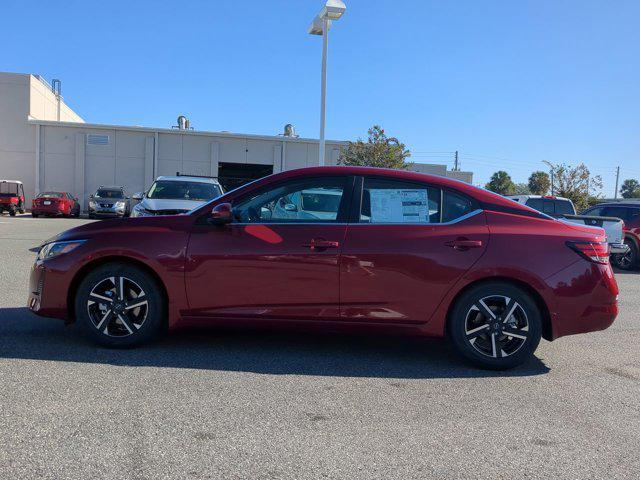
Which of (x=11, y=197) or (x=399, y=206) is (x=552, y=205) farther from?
(x=11, y=197)

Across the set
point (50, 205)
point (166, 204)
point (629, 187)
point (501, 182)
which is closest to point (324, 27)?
point (166, 204)

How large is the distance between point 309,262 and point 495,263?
1545 millimetres

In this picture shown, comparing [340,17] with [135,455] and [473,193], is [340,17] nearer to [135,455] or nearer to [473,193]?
[473,193]

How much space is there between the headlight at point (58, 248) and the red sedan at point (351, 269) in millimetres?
12

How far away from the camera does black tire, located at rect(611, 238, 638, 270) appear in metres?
13.8

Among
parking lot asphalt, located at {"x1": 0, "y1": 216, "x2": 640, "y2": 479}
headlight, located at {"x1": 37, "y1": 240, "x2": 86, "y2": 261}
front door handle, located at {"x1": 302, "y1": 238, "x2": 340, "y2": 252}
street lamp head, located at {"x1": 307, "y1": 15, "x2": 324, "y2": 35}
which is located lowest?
parking lot asphalt, located at {"x1": 0, "y1": 216, "x2": 640, "y2": 479}

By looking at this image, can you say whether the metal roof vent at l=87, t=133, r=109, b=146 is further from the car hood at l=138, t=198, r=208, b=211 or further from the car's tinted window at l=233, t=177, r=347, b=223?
the car's tinted window at l=233, t=177, r=347, b=223

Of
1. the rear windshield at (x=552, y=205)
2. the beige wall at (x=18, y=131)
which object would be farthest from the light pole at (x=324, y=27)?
the beige wall at (x=18, y=131)

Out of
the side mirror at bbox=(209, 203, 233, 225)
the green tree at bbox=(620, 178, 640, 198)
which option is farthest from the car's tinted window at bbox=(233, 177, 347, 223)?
the green tree at bbox=(620, 178, 640, 198)

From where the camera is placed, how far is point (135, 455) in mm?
3029

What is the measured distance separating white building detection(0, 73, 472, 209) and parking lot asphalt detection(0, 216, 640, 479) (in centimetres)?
3009

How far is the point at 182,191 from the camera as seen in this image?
40.4ft

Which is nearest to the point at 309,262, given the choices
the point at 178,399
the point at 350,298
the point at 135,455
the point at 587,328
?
the point at 350,298

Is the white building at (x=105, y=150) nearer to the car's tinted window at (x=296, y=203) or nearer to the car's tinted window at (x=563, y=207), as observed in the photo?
the car's tinted window at (x=563, y=207)
